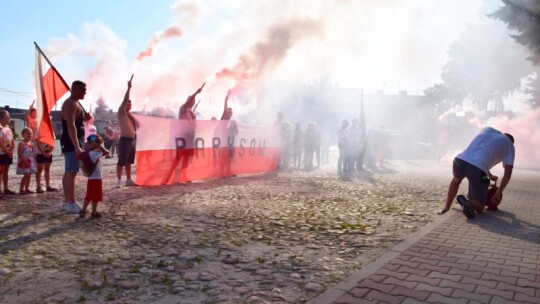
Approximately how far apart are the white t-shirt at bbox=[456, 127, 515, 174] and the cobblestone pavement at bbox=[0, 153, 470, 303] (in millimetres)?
981

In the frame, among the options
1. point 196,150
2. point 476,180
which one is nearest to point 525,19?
point 476,180

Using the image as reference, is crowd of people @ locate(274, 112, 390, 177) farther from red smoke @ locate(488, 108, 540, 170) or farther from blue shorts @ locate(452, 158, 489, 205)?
red smoke @ locate(488, 108, 540, 170)

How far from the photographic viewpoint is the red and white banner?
9148 millimetres

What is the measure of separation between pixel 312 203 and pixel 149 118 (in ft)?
14.4

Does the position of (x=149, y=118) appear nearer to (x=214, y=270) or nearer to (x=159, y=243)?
(x=159, y=243)

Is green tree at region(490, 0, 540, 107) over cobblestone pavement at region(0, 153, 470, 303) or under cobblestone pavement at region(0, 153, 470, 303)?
over

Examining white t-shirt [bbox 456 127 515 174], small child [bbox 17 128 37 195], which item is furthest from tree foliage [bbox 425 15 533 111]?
small child [bbox 17 128 37 195]

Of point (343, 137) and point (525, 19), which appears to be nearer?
point (343, 137)

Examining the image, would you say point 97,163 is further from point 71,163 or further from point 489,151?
point 489,151

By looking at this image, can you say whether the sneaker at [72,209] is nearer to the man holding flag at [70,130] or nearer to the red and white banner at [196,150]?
the man holding flag at [70,130]

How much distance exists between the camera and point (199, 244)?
453 cm

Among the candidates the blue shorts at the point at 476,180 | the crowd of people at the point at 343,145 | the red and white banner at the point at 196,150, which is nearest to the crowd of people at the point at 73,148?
the red and white banner at the point at 196,150

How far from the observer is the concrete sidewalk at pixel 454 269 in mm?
3129

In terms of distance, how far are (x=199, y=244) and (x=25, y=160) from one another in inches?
202
